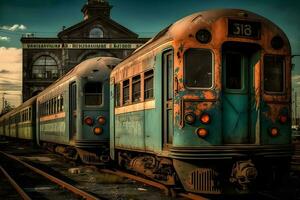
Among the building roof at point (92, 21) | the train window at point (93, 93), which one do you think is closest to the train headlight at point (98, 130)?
the train window at point (93, 93)

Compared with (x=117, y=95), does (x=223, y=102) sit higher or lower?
lower

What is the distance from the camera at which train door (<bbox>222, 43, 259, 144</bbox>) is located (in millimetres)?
8602

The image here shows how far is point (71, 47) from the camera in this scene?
58.8m

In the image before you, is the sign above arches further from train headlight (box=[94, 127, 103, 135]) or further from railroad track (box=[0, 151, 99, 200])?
train headlight (box=[94, 127, 103, 135])

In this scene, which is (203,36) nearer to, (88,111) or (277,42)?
(277,42)

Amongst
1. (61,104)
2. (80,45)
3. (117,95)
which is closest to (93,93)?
(117,95)

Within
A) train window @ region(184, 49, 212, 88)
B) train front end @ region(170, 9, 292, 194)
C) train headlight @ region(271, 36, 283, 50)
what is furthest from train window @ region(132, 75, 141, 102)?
train headlight @ region(271, 36, 283, 50)

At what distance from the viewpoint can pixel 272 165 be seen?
28.8ft

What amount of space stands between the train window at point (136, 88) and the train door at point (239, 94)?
2447mm

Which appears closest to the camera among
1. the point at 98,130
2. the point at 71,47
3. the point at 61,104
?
the point at 98,130

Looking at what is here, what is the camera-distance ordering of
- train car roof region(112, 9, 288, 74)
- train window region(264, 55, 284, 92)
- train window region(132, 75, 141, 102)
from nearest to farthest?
train car roof region(112, 9, 288, 74), train window region(264, 55, 284, 92), train window region(132, 75, 141, 102)

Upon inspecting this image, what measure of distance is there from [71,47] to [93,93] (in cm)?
4511

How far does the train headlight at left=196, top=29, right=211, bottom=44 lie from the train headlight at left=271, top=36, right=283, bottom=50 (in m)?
1.19

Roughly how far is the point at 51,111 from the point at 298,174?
9.79m
